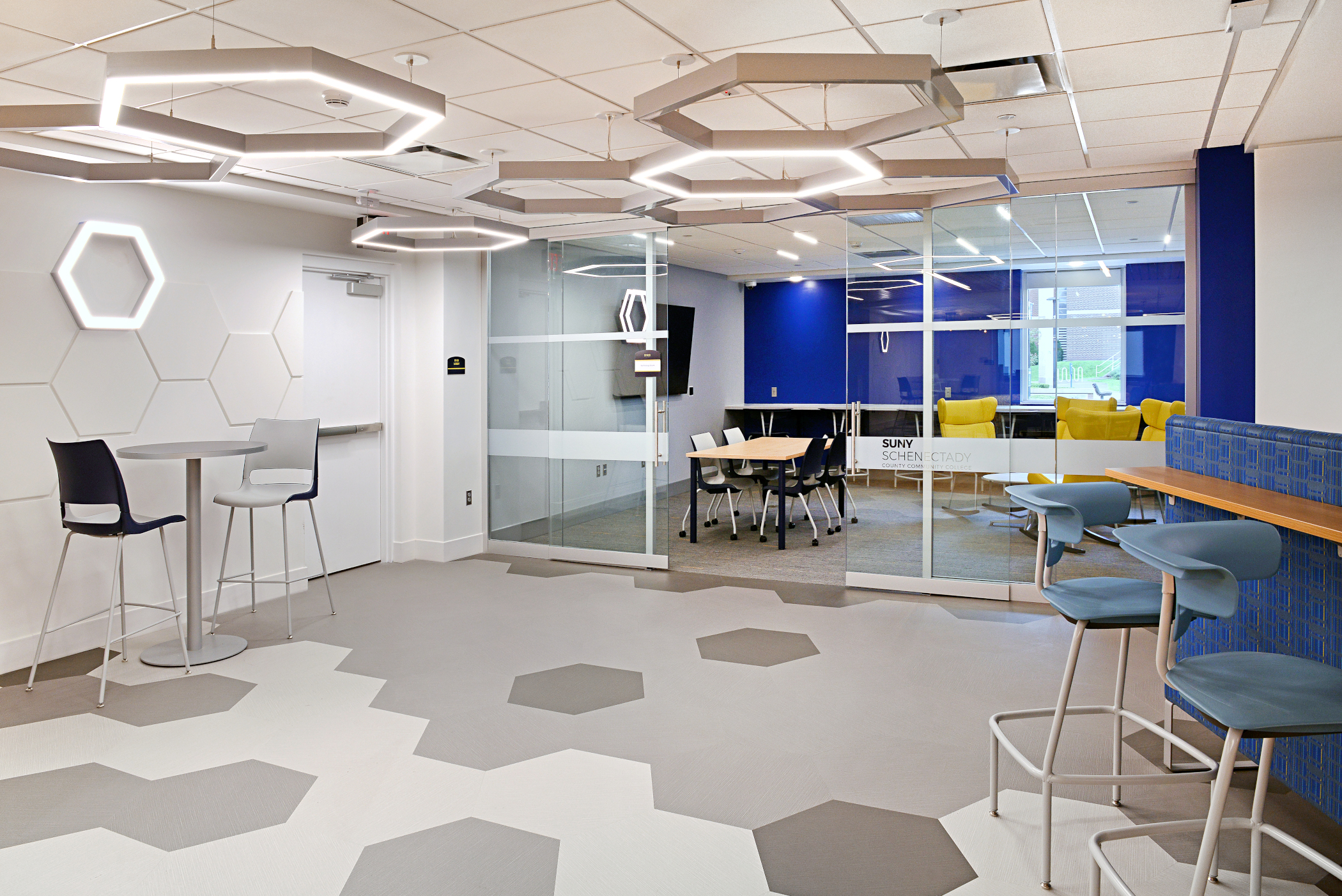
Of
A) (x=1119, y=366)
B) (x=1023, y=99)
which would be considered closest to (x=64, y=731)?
(x=1023, y=99)

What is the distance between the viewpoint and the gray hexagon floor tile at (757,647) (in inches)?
177

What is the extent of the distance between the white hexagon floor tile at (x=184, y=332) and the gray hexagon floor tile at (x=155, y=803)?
279 centimetres

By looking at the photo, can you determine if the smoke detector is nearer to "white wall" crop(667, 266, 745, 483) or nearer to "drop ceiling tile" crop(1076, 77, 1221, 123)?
"drop ceiling tile" crop(1076, 77, 1221, 123)

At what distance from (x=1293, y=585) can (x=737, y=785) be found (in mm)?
2013

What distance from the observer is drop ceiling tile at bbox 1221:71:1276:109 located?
11.7 feet

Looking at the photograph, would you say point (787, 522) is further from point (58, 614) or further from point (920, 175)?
point (58, 614)

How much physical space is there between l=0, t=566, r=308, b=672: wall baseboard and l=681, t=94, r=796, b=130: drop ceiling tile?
3.83 metres

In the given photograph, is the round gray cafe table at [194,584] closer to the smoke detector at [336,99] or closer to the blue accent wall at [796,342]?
the smoke detector at [336,99]

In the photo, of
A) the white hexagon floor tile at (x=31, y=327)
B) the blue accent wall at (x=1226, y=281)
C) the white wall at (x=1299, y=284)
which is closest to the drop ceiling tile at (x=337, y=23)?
the white hexagon floor tile at (x=31, y=327)

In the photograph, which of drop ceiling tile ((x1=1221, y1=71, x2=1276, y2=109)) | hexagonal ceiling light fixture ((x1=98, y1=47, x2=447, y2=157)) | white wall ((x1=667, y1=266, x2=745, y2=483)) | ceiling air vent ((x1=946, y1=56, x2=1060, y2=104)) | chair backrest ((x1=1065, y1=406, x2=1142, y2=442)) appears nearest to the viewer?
hexagonal ceiling light fixture ((x1=98, y1=47, x2=447, y2=157))

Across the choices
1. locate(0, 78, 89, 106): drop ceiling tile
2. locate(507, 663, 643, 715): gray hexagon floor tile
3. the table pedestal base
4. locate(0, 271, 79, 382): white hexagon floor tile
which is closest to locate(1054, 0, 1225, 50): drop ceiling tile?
locate(507, 663, 643, 715): gray hexagon floor tile

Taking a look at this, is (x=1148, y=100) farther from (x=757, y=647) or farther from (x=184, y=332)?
(x=184, y=332)

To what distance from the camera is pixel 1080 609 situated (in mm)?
2430

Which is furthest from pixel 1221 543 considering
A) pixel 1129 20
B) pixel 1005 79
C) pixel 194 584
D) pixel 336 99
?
pixel 194 584
